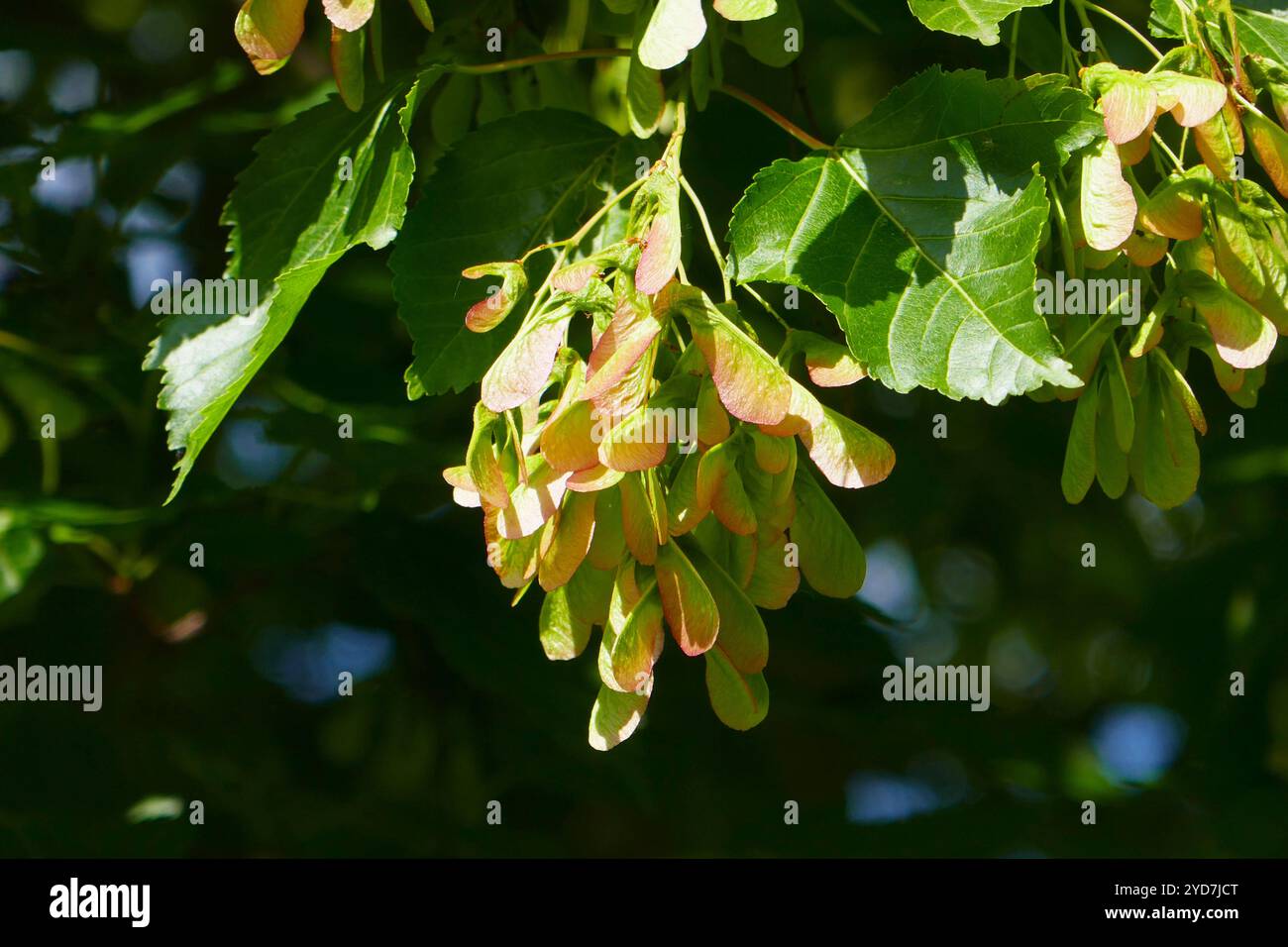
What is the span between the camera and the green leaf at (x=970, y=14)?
0.70 metres

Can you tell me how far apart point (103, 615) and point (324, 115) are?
60 cm

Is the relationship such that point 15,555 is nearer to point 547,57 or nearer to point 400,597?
point 400,597

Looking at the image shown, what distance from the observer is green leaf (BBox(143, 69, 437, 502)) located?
0.80 meters

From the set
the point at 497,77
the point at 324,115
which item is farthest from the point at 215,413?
the point at 497,77

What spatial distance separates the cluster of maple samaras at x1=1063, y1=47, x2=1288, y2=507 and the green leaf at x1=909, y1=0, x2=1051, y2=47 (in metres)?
0.06

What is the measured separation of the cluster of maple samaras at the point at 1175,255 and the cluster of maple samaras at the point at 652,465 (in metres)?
0.16

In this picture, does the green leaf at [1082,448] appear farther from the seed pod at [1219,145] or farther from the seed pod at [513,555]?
the seed pod at [513,555]

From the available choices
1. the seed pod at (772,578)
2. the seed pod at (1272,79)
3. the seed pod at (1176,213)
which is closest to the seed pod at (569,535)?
the seed pod at (772,578)

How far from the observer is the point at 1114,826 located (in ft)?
4.87

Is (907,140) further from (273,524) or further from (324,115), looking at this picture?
(273,524)

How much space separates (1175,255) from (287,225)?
540 millimetres

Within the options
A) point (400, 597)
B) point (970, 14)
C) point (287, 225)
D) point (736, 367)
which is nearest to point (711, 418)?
point (736, 367)

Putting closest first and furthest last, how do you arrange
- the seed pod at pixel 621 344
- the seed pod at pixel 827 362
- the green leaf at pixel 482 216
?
the seed pod at pixel 621 344, the seed pod at pixel 827 362, the green leaf at pixel 482 216

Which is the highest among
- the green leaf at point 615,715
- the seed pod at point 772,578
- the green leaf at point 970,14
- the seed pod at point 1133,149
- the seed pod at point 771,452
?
the green leaf at point 970,14
